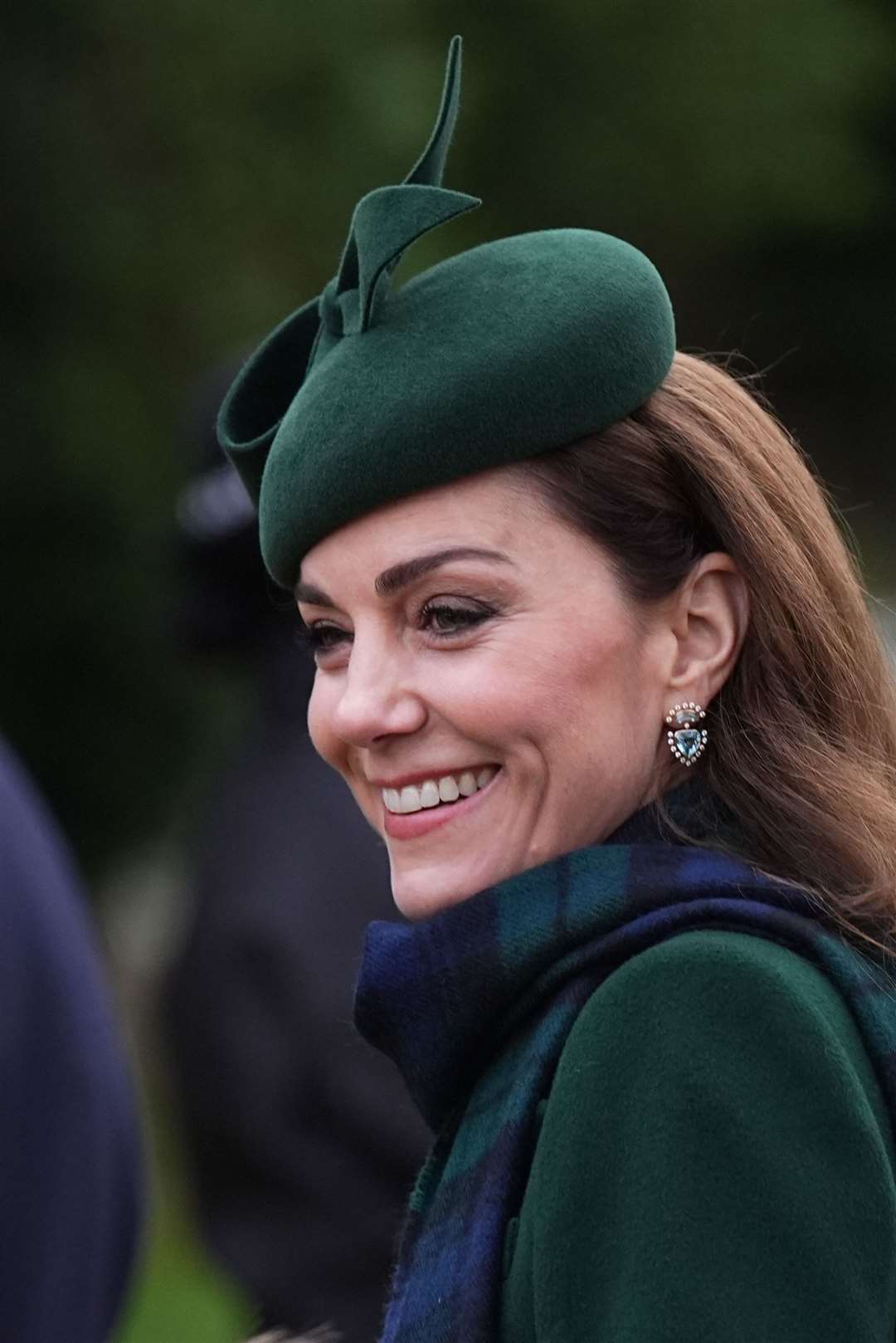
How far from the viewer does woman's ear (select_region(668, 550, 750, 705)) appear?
2.28 metres

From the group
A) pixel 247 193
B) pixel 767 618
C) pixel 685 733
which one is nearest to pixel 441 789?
pixel 685 733

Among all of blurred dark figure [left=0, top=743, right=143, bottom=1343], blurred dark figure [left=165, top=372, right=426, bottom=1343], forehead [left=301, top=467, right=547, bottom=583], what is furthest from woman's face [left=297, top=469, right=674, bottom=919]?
blurred dark figure [left=165, top=372, right=426, bottom=1343]

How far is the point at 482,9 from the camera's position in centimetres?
740

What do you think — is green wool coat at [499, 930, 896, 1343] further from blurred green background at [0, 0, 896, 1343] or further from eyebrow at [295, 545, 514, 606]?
blurred green background at [0, 0, 896, 1343]

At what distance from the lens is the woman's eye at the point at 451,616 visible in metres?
2.22

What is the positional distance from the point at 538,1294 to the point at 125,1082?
4.81 ft

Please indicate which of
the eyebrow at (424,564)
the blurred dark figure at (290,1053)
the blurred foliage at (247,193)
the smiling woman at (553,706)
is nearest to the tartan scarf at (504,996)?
the smiling woman at (553,706)

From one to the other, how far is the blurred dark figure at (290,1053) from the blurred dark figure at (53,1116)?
0.76 meters

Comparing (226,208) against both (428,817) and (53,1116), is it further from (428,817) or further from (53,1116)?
(428,817)

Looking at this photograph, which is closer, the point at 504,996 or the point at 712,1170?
the point at 712,1170

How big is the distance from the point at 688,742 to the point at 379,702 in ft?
1.09

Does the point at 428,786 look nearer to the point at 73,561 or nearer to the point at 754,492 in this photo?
the point at 754,492

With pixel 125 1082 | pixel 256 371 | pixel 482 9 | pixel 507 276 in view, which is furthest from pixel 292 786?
pixel 482 9

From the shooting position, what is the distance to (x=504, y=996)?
214cm
